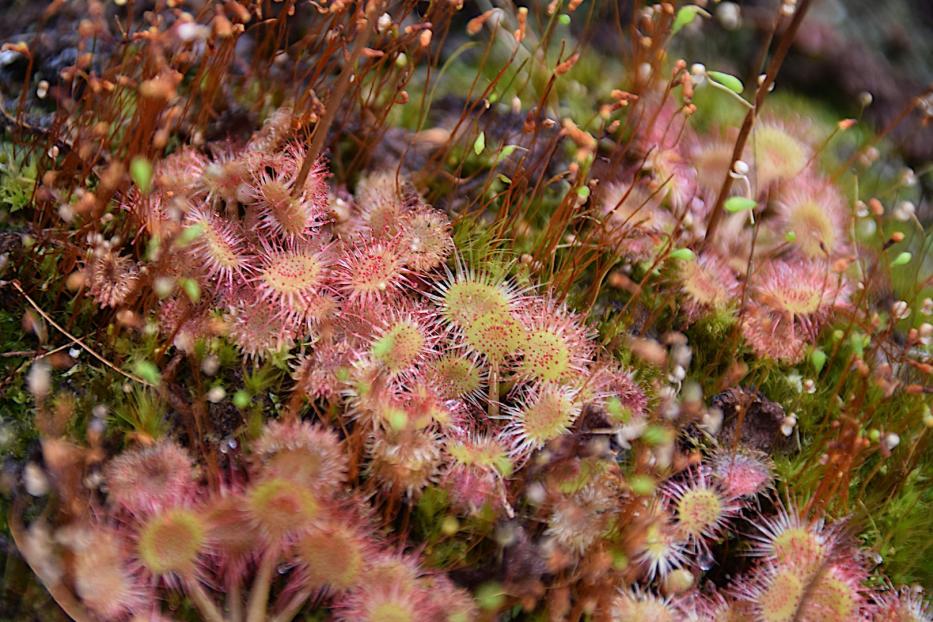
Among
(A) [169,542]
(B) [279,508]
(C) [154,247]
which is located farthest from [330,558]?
(C) [154,247]

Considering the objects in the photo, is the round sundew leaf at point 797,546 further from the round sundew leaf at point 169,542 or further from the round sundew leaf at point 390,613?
the round sundew leaf at point 169,542

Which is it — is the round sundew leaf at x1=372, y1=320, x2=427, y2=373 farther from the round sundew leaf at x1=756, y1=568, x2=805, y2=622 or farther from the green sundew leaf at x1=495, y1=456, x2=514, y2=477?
the round sundew leaf at x1=756, y1=568, x2=805, y2=622

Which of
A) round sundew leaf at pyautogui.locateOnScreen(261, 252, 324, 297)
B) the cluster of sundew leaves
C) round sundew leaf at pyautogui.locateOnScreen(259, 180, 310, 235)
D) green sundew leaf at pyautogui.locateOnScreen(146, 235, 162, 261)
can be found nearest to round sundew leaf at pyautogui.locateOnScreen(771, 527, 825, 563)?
the cluster of sundew leaves

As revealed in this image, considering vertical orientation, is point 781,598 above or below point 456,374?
below

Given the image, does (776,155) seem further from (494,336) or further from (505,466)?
(505,466)

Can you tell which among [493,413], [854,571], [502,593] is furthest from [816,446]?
[502,593]

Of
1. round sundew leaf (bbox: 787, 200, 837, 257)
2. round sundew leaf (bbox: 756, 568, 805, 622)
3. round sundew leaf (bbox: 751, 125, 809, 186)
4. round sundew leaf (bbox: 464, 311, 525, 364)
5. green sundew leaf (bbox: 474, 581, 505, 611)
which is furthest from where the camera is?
round sundew leaf (bbox: 751, 125, 809, 186)
